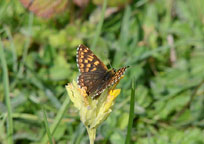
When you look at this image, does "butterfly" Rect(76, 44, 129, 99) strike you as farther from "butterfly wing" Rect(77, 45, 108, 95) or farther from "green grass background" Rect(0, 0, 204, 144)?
"green grass background" Rect(0, 0, 204, 144)

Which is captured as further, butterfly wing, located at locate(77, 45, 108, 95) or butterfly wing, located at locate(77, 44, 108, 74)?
butterfly wing, located at locate(77, 44, 108, 74)

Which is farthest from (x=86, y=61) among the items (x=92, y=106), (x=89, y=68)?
(x=92, y=106)

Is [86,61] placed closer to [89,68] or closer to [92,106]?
[89,68]

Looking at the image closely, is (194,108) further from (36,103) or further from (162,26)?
(36,103)

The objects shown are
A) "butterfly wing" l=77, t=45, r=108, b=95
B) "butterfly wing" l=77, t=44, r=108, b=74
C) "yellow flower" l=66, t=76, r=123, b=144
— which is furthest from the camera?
"butterfly wing" l=77, t=44, r=108, b=74

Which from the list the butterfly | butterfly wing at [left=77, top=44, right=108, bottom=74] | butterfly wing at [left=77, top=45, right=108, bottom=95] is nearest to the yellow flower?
the butterfly

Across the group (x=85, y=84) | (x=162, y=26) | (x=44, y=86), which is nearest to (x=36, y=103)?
(x=44, y=86)
